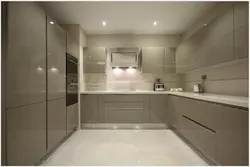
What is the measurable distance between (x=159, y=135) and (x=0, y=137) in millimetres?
2558

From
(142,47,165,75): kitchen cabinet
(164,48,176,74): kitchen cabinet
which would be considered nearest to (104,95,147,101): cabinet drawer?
(142,47,165,75): kitchen cabinet

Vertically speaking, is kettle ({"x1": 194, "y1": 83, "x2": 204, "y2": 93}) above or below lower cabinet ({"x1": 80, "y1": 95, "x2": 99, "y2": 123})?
above

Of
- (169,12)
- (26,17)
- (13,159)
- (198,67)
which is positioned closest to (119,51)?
(169,12)

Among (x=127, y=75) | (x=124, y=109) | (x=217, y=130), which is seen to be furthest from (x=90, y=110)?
(x=217, y=130)

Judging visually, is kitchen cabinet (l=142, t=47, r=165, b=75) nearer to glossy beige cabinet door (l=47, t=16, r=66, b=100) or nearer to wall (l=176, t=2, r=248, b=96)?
wall (l=176, t=2, r=248, b=96)

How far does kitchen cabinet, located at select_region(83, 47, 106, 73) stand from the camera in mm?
3988

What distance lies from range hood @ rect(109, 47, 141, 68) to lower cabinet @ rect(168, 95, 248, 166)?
5.39ft

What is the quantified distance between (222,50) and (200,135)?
109cm

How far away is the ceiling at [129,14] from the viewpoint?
278cm

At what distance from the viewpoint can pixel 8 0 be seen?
1390mm

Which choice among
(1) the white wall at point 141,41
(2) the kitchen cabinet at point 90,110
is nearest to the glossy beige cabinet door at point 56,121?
(2) the kitchen cabinet at point 90,110

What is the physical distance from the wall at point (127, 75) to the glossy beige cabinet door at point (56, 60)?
1.55 metres

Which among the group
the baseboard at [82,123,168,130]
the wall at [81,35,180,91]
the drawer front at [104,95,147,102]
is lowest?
the baseboard at [82,123,168,130]

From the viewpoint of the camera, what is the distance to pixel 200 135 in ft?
7.18
